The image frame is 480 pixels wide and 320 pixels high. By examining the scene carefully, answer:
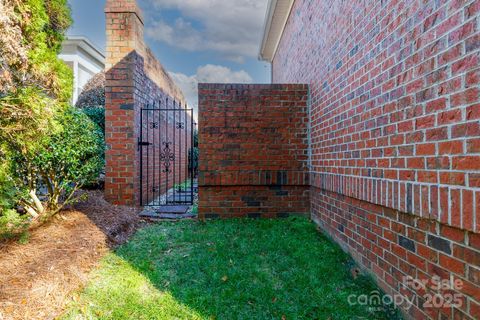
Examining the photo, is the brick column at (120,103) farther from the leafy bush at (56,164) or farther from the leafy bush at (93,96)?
the leafy bush at (93,96)

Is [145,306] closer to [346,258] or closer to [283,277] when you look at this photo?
[283,277]

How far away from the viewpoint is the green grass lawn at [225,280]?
6.53 feet

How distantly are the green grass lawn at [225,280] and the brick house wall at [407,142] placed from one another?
333 mm

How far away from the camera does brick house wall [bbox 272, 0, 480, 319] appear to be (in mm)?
1346

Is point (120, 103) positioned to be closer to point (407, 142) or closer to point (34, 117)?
point (34, 117)

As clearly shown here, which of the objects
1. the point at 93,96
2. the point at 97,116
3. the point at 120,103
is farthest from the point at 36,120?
the point at 93,96

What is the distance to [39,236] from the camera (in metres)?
3.05

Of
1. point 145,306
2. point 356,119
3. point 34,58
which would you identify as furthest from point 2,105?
point 356,119

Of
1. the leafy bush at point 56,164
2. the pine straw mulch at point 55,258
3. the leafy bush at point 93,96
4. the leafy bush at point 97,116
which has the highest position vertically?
the leafy bush at point 93,96

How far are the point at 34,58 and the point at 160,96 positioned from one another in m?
4.05

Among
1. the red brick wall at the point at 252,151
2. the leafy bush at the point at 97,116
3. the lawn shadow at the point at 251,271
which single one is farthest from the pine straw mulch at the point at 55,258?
the leafy bush at the point at 97,116

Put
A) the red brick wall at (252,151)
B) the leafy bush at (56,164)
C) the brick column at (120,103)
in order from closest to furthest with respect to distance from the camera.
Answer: the leafy bush at (56,164) → the red brick wall at (252,151) → the brick column at (120,103)

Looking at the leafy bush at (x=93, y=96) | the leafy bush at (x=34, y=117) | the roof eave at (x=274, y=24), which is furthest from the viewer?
the leafy bush at (x=93, y=96)

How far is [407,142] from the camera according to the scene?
71.9 inches
